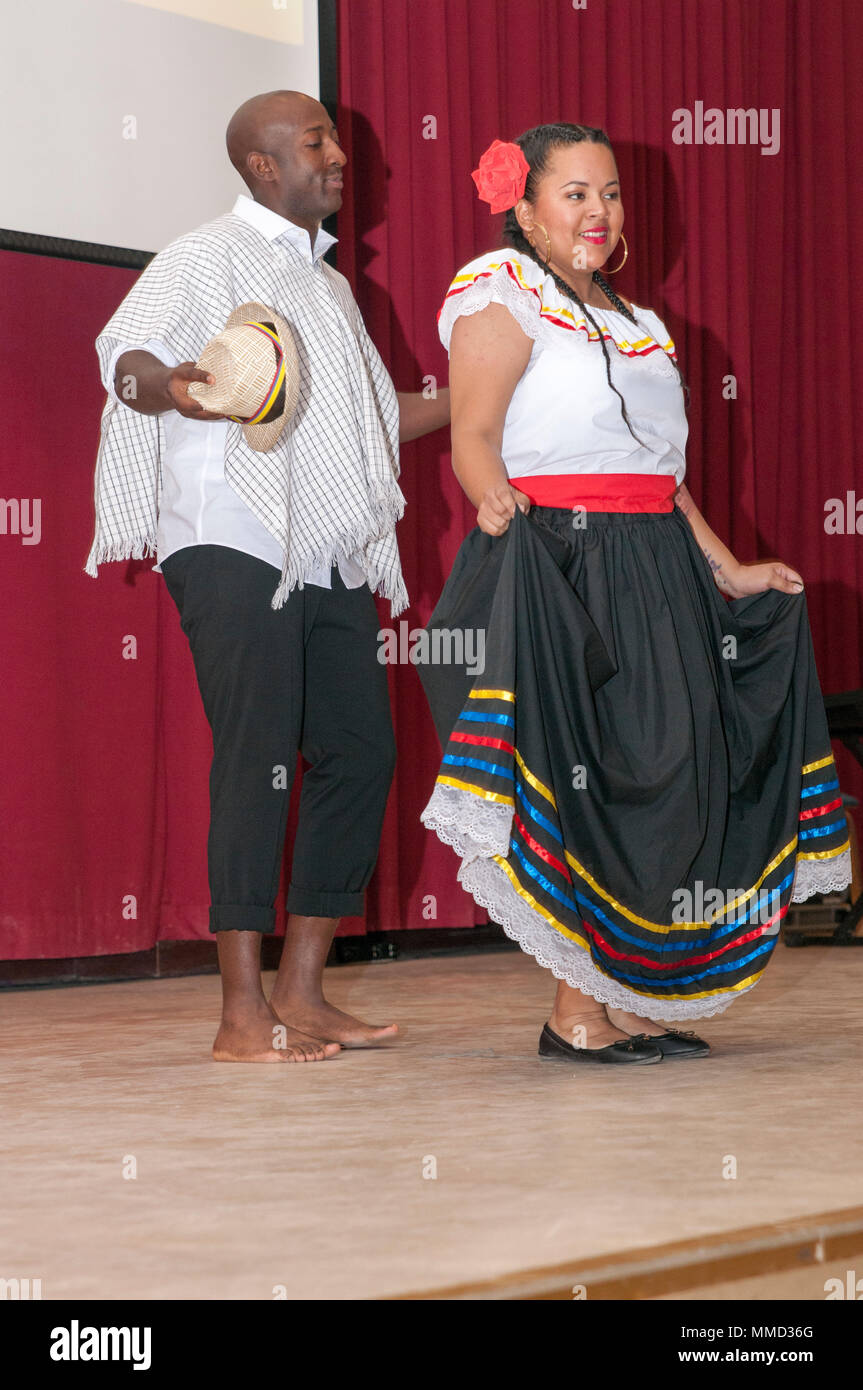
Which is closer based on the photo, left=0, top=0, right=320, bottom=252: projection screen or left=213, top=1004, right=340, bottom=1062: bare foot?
left=213, top=1004, right=340, bottom=1062: bare foot

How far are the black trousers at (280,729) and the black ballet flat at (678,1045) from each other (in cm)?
49

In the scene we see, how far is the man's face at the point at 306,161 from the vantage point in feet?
7.65

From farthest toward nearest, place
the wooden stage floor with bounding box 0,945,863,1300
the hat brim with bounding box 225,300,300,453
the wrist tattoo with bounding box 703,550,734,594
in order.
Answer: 1. the wrist tattoo with bounding box 703,550,734,594
2. the hat brim with bounding box 225,300,300,453
3. the wooden stage floor with bounding box 0,945,863,1300

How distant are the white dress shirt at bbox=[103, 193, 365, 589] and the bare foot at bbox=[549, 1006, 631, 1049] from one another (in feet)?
2.33

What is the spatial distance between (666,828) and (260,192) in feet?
3.67

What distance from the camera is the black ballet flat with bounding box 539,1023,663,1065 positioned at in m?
2.09

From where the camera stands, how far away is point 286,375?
204 cm

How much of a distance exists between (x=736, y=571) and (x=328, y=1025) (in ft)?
2.92

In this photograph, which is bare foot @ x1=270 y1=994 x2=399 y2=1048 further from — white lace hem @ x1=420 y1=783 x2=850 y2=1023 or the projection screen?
the projection screen

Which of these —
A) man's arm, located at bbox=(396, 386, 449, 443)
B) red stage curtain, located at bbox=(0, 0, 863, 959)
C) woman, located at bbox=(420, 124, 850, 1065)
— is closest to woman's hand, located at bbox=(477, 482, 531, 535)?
woman, located at bbox=(420, 124, 850, 1065)

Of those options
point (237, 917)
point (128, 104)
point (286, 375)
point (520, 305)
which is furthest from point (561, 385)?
point (128, 104)

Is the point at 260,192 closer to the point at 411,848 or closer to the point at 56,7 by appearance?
the point at 56,7

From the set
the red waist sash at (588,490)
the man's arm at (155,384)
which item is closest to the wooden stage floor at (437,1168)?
the red waist sash at (588,490)

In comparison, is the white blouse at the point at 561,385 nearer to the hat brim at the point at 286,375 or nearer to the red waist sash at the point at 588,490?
the red waist sash at the point at 588,490
